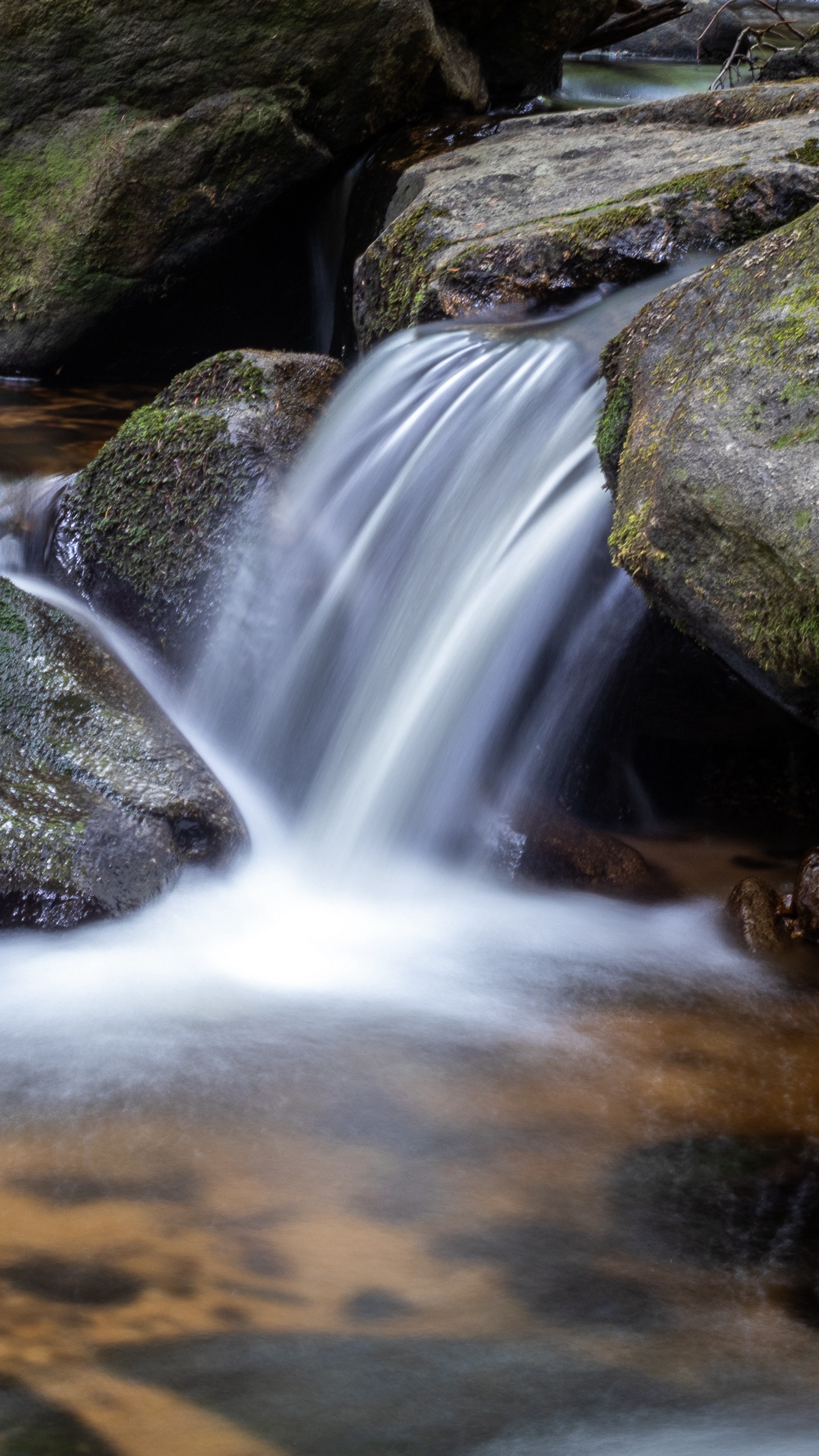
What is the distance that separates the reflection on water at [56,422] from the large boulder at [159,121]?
0.88ft

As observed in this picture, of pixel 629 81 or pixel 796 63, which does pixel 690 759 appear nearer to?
pixel 796 63

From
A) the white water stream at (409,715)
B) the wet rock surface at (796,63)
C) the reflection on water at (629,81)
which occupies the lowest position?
the white water stream at (409,715)

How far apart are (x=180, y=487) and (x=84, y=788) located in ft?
4.54

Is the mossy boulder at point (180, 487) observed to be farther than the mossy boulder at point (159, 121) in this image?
No

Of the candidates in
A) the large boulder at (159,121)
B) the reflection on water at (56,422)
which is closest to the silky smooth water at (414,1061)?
the reflection on water at (56,422)

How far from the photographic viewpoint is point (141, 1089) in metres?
2.58

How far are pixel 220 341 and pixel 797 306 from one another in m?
5.10

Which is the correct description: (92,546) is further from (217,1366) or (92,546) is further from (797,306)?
(217,1366)

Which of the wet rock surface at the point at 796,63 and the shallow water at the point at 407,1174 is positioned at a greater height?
the wet rock surface at the point at 796,63

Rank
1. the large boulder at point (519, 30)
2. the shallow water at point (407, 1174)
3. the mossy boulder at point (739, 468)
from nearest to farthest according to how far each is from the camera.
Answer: the shallow water at point (407, 1174), the mossy boulder at point (739, 468), the large boulder at point (519, 30)

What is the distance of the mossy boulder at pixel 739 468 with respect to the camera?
8.84ft

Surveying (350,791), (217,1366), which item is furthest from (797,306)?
(217,1366)

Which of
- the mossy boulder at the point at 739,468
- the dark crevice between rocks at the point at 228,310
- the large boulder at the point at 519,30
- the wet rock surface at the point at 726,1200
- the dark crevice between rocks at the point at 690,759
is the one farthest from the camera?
the large boulder at the point at 519,30

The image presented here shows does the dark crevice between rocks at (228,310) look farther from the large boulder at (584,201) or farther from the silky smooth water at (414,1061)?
the silky smooth water at (414,1061)
